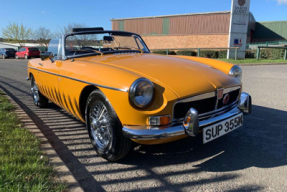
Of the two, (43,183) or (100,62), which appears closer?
(43,183)

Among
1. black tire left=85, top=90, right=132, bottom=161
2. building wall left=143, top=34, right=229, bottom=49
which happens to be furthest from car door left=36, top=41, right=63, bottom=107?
building wall left=143, top=34, right=229, bottom=49

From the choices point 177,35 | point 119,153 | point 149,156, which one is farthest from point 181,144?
point 177,35

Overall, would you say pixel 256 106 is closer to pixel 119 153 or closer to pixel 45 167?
pixel 119 153

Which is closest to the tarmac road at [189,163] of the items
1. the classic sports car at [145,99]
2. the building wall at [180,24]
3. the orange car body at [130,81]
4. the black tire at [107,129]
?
the black tire at [107,129]

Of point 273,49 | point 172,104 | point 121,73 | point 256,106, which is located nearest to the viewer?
point 172,104

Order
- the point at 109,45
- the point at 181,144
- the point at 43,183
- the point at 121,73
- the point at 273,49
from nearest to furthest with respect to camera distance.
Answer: the point at 43,183
the point at 121,73
the point at 181,144
the point at 109,45
the point at 273,49

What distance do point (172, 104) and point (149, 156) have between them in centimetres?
84

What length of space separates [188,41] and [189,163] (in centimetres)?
2657

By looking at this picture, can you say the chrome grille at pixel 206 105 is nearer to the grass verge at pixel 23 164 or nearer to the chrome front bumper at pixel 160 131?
the chrome front bumper at pixel 160 131

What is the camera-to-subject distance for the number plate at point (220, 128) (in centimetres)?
234

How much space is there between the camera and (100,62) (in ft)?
9.37

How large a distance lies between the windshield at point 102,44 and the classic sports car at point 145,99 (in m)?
0.13

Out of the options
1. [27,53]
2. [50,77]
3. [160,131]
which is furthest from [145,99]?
[27,53]

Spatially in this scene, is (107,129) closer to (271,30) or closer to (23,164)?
(23,164)
